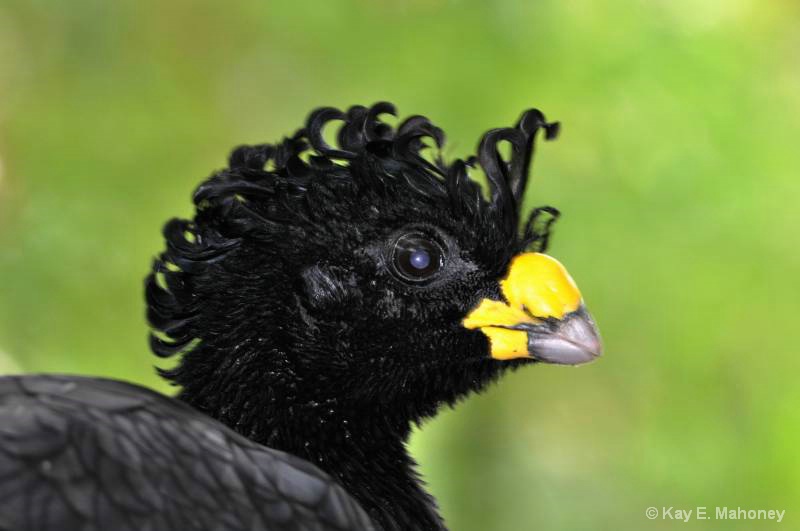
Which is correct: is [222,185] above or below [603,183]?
below

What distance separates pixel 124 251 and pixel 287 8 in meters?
1.70

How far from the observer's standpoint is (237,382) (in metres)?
3.02

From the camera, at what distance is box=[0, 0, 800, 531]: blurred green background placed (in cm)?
664

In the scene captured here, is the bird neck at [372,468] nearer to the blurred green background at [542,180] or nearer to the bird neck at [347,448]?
the bird neck at [347,448]

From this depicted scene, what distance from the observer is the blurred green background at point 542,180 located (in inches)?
261

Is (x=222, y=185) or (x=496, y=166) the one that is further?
(x=496, y=166)

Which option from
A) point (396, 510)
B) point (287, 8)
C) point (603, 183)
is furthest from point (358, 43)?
point (396, 510)

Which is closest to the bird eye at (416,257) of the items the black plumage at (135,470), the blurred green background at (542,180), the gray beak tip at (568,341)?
the gray beak tip at (568,341)

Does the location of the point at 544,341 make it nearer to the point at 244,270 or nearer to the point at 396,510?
the point at 396,510

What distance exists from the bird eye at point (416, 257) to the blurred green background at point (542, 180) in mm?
3420

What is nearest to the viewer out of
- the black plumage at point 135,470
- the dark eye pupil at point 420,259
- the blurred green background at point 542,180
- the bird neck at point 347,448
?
the black plumage at point 135,470

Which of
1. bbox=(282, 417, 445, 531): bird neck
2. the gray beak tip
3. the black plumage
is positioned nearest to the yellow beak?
the gray beak tip

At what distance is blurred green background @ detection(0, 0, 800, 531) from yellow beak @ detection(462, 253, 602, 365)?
3419 mm

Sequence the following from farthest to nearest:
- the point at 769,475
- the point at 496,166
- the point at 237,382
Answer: the point at 769,475 < the point at 496,166 < the point at 237,382
